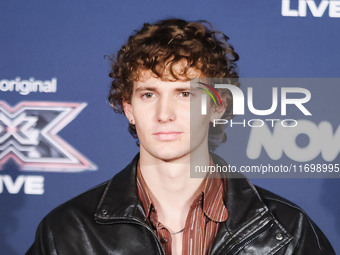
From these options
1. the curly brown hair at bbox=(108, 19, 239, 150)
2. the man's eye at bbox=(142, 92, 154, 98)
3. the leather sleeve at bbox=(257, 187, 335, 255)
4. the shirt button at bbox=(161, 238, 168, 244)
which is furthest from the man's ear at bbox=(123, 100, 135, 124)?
the leather sleeve at bbox=(257, 187, 335, 255)

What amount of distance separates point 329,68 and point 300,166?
15.7 inches

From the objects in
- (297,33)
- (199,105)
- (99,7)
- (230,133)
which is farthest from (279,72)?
(99,7)

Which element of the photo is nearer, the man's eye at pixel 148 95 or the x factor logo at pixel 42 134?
the man's eye at pixel 148 95

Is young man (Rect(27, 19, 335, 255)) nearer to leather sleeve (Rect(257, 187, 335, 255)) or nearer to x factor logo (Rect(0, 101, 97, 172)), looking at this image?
leather sleeve (Rect(257, 187, 335, 255))

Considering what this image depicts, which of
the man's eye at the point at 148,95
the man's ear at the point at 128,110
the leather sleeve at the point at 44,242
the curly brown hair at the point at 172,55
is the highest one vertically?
the curly brown hair at the point at 172,55

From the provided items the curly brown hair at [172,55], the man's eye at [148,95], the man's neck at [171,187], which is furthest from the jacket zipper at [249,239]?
the man's eye at [148,95]

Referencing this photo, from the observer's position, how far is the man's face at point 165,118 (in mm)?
1484

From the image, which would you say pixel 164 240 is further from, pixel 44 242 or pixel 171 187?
pixel 44 242

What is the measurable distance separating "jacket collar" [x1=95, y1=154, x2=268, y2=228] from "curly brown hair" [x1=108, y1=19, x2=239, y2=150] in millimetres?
287

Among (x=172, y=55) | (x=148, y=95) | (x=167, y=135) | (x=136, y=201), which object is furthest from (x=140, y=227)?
(x=172, y=55)

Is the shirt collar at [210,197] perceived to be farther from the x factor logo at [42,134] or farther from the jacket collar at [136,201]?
the x factor logo at [42,134]

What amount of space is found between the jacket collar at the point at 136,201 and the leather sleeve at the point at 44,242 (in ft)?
0.55

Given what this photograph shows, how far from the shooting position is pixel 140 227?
146 cm

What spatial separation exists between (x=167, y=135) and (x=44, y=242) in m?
0.53
